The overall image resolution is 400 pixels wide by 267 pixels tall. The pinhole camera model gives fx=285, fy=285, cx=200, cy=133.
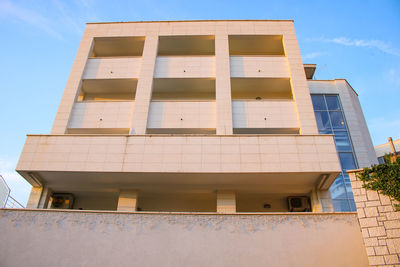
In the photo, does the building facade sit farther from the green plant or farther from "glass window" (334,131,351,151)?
the green plant

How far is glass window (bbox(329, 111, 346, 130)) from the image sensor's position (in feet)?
69.9

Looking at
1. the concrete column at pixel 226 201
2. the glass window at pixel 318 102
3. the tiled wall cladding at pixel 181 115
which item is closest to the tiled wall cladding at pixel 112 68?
the tiled wall cladding at pixel 181 115

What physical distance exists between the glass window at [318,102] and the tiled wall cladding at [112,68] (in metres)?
13.5

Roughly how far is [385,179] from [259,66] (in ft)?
34.2

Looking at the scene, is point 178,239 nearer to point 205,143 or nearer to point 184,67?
point 205,143

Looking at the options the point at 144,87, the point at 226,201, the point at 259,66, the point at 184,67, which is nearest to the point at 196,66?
the point at 184,67

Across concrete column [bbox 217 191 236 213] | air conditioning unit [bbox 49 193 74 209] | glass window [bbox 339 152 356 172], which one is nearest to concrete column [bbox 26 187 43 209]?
air conditioning unit [bbox 49 193 74 209]

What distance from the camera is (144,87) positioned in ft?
56.1

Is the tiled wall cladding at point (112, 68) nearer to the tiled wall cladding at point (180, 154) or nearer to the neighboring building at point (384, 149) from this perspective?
the tiled wall cladding at point (180, 154)

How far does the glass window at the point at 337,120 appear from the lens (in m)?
21.3

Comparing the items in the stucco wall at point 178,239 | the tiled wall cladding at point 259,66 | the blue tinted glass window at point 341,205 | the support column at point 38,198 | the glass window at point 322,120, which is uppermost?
the tiled wall cladding at point 259,66

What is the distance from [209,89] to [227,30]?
4305mm

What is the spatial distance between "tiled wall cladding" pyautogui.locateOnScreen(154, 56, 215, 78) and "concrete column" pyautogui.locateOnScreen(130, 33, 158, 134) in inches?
19.7

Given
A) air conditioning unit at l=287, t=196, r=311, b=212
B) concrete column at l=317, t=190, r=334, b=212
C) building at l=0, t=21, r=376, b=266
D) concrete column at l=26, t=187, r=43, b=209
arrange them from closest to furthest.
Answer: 1. building at l=0, t=21, r=376, b=266
2. concrete column at l=317, t=190, r=334, b=212
3. concrete column at l=26, t=187, r=43, b=209
4. air conditioning unit at l=287, t=196, r=311, b=212
